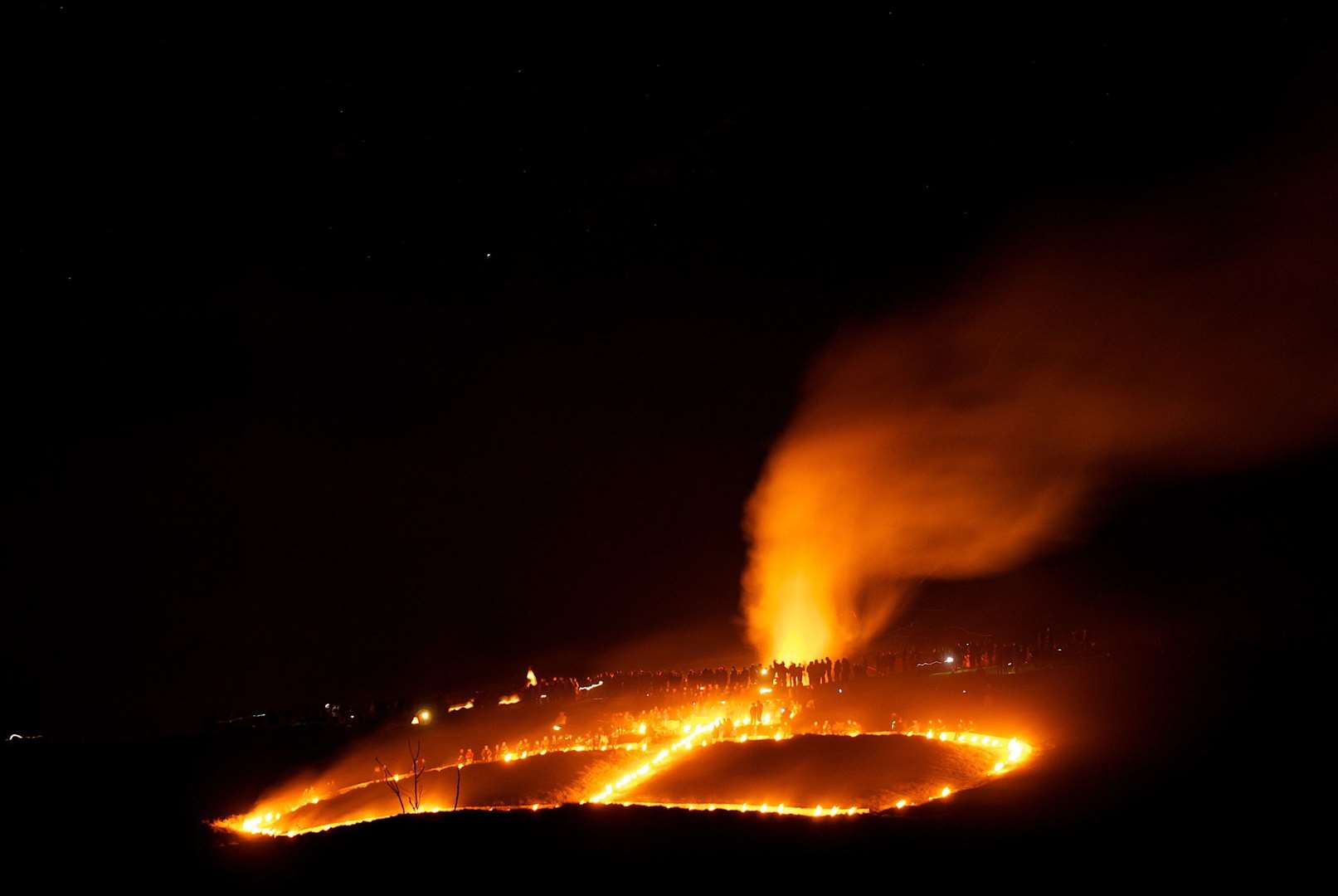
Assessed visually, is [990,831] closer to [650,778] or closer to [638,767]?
[650,778]

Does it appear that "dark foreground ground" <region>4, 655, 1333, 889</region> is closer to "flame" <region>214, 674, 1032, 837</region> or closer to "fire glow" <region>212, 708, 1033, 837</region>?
"fire glow" <region>212, 708, 1033, 837</region>

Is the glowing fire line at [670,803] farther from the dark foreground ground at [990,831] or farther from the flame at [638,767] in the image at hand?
the dark foreground ground at [990,831]

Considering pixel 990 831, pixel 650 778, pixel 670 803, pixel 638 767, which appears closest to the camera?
pixel 990 831

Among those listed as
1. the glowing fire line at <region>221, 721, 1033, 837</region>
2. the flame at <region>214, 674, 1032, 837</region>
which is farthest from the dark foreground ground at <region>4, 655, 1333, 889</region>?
the flame at <region>214, 674, 1032, 837</region>

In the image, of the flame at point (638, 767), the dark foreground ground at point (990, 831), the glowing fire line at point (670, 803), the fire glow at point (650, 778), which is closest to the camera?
the dark foreground ground at point (990, 831)

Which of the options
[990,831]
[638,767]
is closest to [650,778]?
[638,767]

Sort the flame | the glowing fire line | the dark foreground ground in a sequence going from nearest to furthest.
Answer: the dark foreground ground, the glowing fire line, the flame

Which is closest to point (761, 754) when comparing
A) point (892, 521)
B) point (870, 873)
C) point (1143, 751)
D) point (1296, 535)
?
point (1143, 751)

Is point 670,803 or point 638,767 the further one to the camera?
point 638,767

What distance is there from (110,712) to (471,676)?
11623 mm

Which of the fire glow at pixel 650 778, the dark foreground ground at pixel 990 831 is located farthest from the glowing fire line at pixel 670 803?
the dark foreground ground at pixel 990 831

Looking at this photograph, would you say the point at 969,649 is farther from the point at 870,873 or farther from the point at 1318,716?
the point at 870,873

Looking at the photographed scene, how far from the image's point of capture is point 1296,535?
2491 centimetres

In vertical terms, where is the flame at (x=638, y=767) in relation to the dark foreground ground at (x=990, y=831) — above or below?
above
